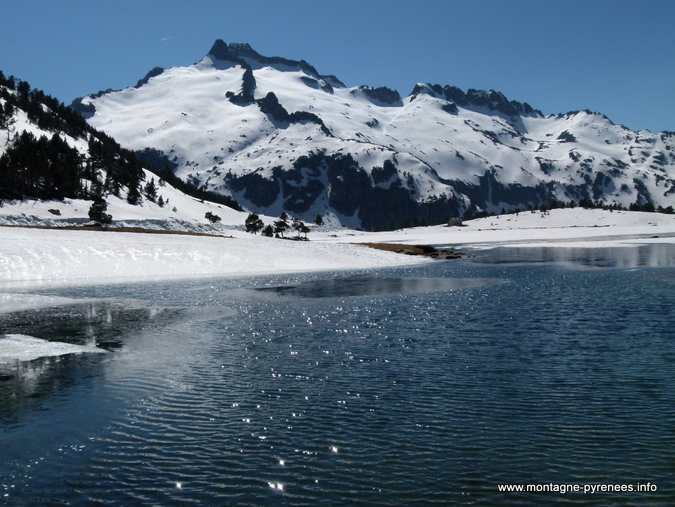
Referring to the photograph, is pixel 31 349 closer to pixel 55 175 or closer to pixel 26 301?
pixel 26 301

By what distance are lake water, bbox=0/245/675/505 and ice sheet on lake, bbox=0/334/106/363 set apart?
0.77 metres

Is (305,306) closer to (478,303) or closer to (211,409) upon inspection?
(478,303)

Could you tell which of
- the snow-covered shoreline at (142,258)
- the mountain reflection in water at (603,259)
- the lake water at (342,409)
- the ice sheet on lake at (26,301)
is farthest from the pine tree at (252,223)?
the lake water at (342,409)

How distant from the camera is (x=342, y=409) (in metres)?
16.9

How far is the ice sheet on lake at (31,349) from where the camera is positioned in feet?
79.3

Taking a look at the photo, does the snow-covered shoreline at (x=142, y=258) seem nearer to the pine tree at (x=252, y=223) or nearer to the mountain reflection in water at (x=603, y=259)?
the mountain reflection in water at (x=603, y=259)

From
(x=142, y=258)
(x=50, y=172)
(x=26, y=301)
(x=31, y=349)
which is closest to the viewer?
(x=31, y=349)

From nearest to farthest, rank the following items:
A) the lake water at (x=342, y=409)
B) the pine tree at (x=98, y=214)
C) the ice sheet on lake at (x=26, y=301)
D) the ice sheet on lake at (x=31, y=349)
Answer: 1. the lake water at (x=342, y=409)
2. the ice sheet on lake at (x=31, y=349)
3. the ice sheet on lake at (x=26, y=301)
4. the pine tree at (x=98, y=214)

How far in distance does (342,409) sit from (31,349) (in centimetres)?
1647

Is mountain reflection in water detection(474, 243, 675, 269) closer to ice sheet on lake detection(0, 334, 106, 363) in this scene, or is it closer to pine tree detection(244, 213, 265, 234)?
ice sheet on lake detection(0, 334, 106, 363)

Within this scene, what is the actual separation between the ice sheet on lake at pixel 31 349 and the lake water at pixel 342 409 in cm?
77

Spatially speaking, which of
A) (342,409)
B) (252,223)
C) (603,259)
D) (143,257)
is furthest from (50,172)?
(342,409)

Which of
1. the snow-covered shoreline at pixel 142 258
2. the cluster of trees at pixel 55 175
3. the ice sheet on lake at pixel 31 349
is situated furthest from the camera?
the cluster of trees at pixel 55 175

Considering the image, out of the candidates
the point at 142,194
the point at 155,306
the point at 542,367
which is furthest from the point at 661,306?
the point at 142,194
